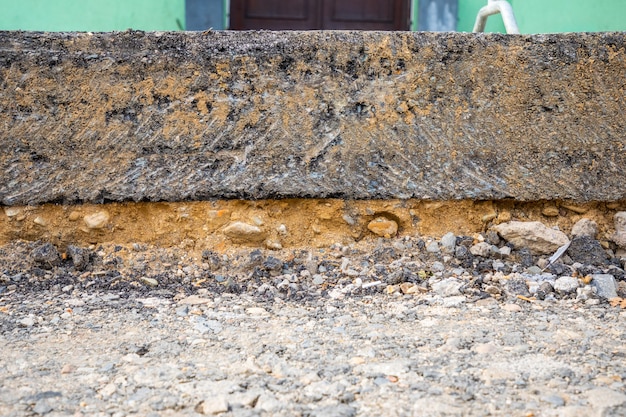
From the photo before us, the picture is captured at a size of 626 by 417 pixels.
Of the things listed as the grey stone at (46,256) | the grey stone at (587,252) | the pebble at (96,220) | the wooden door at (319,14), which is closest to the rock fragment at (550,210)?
the grey stone at (587,252)

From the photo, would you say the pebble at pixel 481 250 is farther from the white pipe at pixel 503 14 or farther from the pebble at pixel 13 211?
the pebble at pixel 13 211

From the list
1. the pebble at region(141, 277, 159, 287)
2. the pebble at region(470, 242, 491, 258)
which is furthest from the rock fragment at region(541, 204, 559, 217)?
the pebble at region(141, 277, 159, 287)

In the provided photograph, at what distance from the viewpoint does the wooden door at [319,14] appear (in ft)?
15.3

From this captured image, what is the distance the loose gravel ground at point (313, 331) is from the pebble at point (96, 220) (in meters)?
0.08

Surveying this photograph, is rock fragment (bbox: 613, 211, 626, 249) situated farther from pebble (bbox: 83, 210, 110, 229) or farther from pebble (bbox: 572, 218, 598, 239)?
pebble (bbox: 83, 210, 110, 229)

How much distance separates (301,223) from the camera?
220 centimetres

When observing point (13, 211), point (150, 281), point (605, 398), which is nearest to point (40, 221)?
point (13, 211)

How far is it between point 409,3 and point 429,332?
3558 millimetres

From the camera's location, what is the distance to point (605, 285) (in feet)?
6.43

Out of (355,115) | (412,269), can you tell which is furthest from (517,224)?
(355,115)

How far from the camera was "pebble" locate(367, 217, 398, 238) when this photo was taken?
7.20 ft

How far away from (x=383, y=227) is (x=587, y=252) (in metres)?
0.67

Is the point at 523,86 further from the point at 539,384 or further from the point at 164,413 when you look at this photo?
the point at 164,413

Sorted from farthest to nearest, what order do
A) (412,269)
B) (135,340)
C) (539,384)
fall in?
(412,269) < (135,340) < (539,384)
